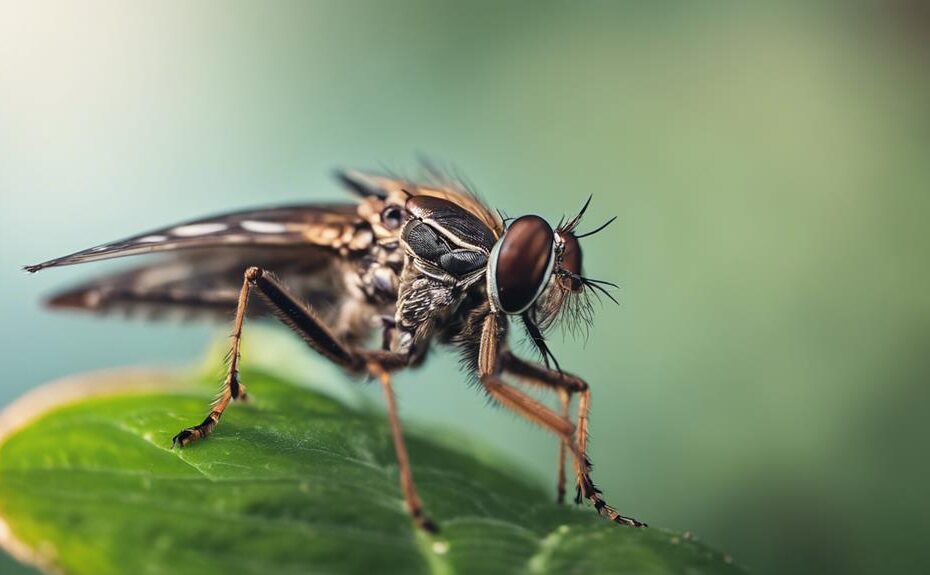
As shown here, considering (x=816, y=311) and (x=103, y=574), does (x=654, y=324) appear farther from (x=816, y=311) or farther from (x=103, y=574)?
(x=103, y=574)

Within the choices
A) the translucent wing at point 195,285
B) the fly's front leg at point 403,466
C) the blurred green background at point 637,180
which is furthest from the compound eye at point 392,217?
the blurred green background at point 637,180

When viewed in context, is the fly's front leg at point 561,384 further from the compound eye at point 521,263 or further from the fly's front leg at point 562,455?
the compound eye at point 521,263

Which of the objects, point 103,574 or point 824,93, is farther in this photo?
point 824,93

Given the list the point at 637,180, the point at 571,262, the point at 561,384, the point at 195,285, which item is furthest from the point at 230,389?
the point at 637,180

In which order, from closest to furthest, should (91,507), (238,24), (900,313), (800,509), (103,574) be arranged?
(103,574), (91,507), (800,509), (900,313), (238,24)

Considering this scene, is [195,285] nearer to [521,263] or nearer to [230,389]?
[230,389]

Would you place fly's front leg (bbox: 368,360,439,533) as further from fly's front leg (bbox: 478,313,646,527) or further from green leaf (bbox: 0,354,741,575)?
fly's front leg (bbox: 478,313,646,527)

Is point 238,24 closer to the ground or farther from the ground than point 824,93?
closer to the ground

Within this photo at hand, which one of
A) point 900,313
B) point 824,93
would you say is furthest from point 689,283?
point 824,93

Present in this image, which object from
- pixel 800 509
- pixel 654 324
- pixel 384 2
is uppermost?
pixel 384 2
